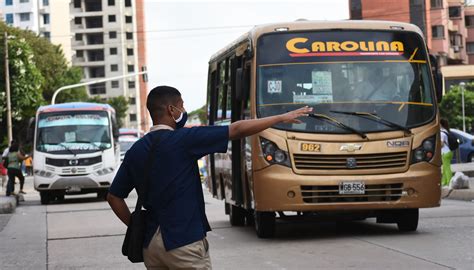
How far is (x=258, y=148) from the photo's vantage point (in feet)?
46.3

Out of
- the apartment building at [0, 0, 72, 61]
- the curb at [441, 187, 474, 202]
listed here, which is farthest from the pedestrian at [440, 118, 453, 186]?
the apartment building at [0, 0, 72, 61]

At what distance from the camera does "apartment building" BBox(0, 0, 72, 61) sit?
14525 centimetres

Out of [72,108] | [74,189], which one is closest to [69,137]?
[72,108]

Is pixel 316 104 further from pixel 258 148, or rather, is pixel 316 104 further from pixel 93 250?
pixel 93 250

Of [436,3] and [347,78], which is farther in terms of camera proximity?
[436,3]

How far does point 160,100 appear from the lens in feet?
20.5

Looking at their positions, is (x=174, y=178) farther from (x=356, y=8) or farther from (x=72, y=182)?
(x=356, y=8)

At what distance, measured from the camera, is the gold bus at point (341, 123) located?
45.8ft

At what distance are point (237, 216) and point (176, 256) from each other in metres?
11.7

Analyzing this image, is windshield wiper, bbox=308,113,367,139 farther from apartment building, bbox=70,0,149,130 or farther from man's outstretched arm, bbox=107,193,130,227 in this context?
apartment building, bbox=70,0,149,130

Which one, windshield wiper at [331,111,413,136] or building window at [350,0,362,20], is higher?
building window at [350,0,362,20]

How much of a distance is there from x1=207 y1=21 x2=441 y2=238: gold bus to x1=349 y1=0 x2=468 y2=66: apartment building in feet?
270

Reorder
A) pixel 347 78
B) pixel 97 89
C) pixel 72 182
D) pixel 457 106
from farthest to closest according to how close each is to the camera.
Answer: pixel 97 89 → pixel 457 106 → pixel 72 182 → pixel 347 78

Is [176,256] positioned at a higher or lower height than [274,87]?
lower
